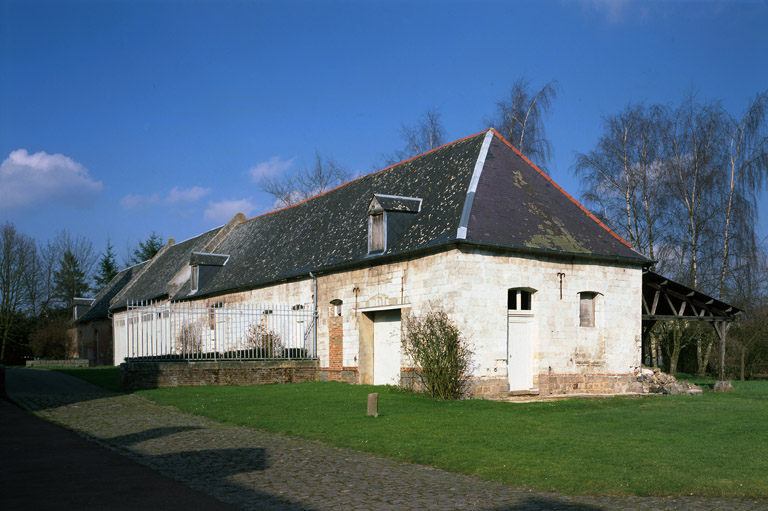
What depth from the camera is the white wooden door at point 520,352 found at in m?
17.1

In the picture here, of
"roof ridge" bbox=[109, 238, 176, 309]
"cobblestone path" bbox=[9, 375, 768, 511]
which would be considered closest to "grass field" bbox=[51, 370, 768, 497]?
"cobblestone path" bbox=[9, 375, 768, 511]

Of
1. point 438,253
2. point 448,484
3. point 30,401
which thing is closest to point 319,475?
point 448,484

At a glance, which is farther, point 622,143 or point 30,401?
point 622,143

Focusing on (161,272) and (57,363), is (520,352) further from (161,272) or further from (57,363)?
(57,363)

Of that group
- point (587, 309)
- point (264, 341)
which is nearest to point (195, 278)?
point (264, 341)

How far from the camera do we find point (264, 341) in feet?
75.5

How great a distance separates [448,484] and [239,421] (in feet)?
19.7

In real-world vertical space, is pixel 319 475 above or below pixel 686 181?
below

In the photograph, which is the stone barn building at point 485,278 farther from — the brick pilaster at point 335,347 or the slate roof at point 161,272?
the slate roof at point 161,272

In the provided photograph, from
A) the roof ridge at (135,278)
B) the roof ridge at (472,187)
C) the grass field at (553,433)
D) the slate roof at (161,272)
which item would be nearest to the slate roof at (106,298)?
the roof ridge at (135,278)

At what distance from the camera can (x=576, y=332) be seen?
17.8 metres

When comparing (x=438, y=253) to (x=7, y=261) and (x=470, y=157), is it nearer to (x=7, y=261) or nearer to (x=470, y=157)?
(x=470, y=157)

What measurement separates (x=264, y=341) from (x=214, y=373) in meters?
3.41

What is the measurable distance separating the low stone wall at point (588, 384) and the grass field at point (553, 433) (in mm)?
1349
